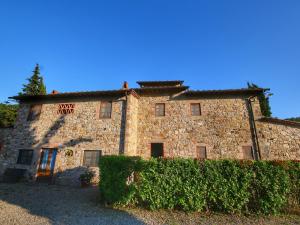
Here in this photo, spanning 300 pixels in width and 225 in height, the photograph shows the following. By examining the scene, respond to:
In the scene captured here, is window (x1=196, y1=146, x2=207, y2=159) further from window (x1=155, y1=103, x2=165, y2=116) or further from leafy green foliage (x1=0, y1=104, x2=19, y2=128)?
leafy green foliage (x1=0, y1=104, x2=19, y2=128)

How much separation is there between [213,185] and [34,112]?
14050mm

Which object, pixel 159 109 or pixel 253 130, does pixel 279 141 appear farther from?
pixel 159 109

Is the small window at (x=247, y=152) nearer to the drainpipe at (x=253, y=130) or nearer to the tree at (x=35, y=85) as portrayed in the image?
the drainpipe at (x=253, y=130)

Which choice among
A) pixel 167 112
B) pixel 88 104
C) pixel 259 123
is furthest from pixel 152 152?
pixel 259 123

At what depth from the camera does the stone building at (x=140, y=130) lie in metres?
11.8

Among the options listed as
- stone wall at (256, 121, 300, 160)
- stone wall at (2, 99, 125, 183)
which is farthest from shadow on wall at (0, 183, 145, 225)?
stone wall at (256, 121, 300, 160)

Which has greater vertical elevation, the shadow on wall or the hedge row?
the hedge row

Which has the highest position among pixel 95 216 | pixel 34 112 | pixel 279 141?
pixel 34 112

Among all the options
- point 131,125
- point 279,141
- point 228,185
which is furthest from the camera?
point 131,125

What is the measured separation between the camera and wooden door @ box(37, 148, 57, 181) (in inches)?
480

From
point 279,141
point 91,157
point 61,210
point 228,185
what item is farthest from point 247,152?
point 61,210

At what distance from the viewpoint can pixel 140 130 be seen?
521 inches

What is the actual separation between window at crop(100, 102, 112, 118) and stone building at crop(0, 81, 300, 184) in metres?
0.07

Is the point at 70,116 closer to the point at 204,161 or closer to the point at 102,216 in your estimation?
the point at 102,216
